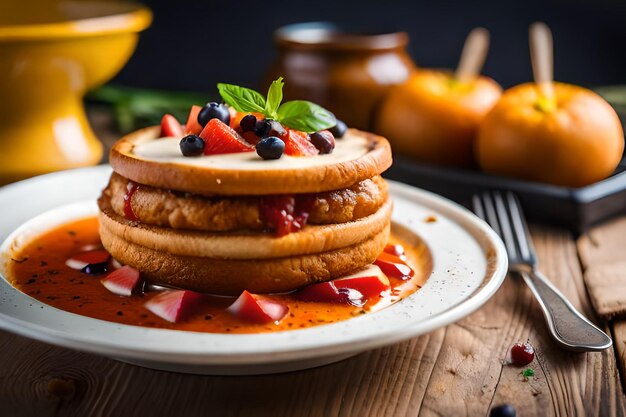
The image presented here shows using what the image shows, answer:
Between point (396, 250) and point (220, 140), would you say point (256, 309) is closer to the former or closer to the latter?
point (220, 140)

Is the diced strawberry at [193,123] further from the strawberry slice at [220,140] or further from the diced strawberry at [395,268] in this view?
the diced strawberry at [395,268]

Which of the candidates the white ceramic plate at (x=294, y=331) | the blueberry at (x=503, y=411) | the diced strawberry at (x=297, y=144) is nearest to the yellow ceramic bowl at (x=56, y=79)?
the white ceramic plate at (x=294, y=331)

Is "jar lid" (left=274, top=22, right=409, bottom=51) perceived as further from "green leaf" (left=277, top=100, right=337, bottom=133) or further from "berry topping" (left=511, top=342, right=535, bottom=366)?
"berry topping" (left=511, top=342, right=535, bottom=366)

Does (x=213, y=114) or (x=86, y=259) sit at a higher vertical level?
(x=213, y=114)

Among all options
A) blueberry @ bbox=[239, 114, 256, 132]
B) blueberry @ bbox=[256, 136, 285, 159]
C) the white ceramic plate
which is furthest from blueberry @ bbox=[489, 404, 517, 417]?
blueberry @ bbox=[239, 114, 256, 132]

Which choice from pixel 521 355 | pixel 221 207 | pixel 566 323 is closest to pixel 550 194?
pixel 566 323

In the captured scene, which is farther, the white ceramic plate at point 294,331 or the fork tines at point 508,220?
the fork tines at point 508,220
